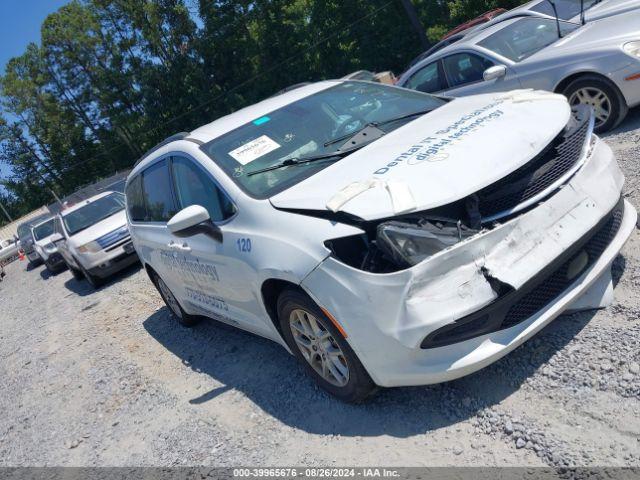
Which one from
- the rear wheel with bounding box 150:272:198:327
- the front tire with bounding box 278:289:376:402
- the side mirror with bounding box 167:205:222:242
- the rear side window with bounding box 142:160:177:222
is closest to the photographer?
the front tire with bounding box 278:289:376:402

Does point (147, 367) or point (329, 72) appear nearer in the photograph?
point (147, 367)

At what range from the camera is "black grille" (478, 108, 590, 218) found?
308 cm

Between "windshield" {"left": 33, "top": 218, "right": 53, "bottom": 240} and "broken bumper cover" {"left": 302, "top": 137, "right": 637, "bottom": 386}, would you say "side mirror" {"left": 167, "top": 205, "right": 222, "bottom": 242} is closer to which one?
"broken bumper cover" {"left": 302, "top": 137, "right": 637, "bottom": 386}

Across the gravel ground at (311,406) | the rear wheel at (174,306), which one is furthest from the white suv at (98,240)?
the rear wheel at (174,306)

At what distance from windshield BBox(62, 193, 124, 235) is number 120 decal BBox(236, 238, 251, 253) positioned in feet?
29.7

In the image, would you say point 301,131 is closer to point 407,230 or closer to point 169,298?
point 407,230

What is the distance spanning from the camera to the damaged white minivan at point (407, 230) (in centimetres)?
284

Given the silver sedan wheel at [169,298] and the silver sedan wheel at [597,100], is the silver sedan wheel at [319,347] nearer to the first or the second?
the silver sedan wheel at [169,298]

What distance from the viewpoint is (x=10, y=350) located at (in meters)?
9.20

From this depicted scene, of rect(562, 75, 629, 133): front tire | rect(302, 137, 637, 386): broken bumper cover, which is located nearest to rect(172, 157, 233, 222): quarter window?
rect(302, 137, 637, 386): broken bumper cover

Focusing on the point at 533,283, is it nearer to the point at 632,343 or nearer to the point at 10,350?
the point at 632,343

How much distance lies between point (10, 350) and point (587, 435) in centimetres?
907

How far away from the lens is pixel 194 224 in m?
3.78

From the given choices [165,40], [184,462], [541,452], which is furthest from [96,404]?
[165,40]
